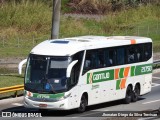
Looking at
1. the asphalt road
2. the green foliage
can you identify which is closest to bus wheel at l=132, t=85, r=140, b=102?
the asphalt road

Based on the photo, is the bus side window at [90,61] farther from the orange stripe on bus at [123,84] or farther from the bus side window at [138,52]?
the bus side window at [138,52]

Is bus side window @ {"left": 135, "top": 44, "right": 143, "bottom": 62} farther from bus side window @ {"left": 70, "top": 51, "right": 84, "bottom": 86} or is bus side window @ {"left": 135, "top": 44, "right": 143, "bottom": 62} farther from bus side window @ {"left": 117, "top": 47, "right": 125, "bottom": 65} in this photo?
bus side window @ {"left": 70, "top": 51, "right": 84, "bottom": 86}

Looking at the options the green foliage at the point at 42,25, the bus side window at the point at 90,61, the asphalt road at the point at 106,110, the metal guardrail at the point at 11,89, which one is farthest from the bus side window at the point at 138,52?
the green foliage at the point at 42,25

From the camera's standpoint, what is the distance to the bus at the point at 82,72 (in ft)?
70.4

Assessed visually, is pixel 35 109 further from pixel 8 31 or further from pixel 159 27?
pixel 159 27

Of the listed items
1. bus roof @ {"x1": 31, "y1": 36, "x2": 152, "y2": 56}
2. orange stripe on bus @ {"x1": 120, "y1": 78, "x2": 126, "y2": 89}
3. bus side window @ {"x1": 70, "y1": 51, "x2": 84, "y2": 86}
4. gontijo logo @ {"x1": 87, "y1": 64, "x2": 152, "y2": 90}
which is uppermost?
bus roof @ {"x1": 31, "y1": 36, "x2": 152, "y2": 56}

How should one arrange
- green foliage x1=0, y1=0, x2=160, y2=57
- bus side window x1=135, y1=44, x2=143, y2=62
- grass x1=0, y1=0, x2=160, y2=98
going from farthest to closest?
green foliage x1=0, y1=0, x2=160, y2=57 < grass x1=0, y1=0, x2=160, y2=98 < bus side window x1=135, y1=44, x2=143, y2=62

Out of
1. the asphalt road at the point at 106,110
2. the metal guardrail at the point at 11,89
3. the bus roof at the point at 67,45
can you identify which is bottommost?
the asphalt road at the point at 106,110

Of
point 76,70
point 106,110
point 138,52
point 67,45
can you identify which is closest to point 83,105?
point 106,110


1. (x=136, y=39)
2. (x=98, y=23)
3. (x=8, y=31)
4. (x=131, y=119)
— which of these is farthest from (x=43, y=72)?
(x=98, y=23)

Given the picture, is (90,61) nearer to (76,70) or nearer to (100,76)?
(100,76)

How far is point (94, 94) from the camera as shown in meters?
23.4

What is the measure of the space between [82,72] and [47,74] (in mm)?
1544

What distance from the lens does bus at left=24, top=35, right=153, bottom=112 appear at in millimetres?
21469
